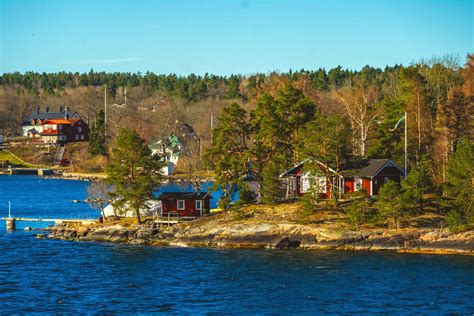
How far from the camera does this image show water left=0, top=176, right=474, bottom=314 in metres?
44.3

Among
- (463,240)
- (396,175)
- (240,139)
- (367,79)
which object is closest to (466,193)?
(463,240)

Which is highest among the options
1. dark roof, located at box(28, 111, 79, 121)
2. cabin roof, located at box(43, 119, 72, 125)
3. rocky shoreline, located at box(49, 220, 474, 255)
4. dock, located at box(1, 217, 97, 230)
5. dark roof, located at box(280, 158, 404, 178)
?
dark roof, located at box(28, 111, 79, 121)

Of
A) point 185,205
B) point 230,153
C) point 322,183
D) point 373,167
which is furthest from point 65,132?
point 373,167

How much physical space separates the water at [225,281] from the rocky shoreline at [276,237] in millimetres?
1658

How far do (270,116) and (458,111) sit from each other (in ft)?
57.2

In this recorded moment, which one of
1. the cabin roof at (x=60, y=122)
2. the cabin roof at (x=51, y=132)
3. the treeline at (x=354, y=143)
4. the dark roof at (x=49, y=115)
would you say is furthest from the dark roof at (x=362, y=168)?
the dark roof at (x=49, y=115)

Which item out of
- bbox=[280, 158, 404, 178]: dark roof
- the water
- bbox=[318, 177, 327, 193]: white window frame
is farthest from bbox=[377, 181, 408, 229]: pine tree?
bbox=[318, 177, 327, 193]: white window frame

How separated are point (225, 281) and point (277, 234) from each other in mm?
12381

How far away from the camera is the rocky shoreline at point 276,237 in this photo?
193ft

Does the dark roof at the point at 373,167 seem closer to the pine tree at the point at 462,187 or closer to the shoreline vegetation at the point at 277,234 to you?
the shoreline vegetation at the point at 277,234

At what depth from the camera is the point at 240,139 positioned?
77250 mm

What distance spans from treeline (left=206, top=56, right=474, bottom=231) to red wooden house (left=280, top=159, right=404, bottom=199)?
81cm

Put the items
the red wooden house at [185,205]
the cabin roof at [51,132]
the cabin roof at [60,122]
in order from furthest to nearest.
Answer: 1. the cabin roof at [60,122]
2. the cabin roof at [51,132]
3. the red wooden house at [185,205]

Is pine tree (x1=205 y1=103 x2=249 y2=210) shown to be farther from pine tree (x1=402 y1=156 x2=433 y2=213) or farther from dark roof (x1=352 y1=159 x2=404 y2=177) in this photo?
pine tree (x1=402 y1=156 x2=433 y2=213)
